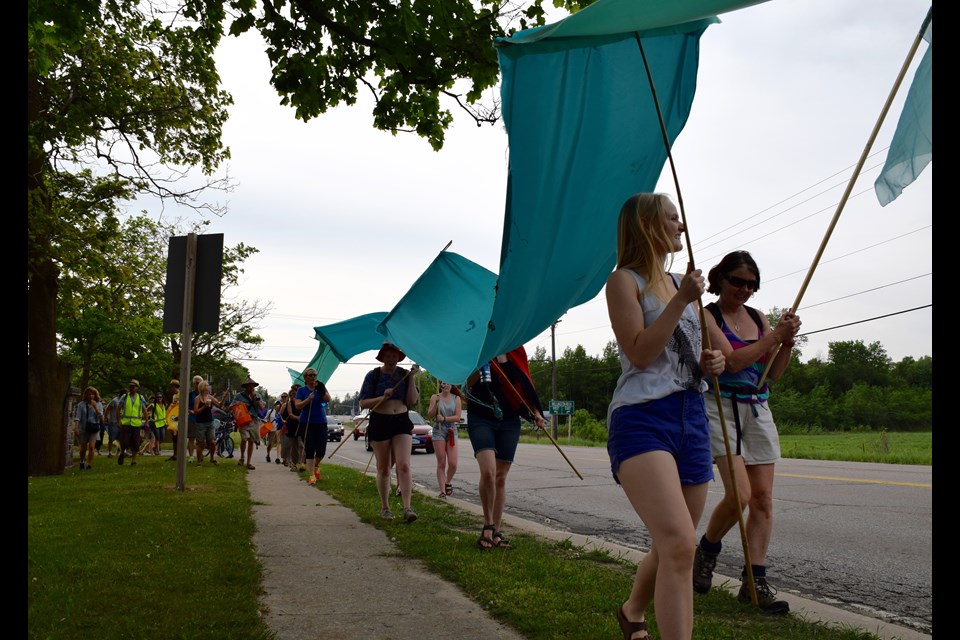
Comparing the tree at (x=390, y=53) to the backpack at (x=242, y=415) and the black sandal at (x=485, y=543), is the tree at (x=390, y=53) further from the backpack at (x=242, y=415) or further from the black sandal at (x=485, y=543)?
the backpack at (x=242, y=415)

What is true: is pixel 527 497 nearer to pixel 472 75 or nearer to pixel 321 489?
pixel 321 489

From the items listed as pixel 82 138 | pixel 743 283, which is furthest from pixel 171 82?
pixel 743 283

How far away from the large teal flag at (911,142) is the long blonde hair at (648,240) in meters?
1.40

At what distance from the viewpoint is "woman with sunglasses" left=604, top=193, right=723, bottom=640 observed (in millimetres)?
2908

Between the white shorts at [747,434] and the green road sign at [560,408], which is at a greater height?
the white shorts at [747,434]

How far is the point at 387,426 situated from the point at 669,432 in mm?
5617

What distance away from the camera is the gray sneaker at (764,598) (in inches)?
173

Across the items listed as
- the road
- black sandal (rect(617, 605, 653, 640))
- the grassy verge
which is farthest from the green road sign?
black sandal (rect(617, 605, 653, 640))

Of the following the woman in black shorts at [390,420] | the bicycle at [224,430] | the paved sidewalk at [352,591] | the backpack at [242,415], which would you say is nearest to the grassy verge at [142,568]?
the paved sidewalk at [352,591]

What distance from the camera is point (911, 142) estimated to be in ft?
12.6

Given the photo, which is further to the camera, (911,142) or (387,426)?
(387,426)

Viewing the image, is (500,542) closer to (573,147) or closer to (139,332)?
(573,147)

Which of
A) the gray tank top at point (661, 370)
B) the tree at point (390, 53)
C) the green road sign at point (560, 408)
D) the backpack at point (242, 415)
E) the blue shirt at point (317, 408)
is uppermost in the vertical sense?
the tree at point (390, 53)
